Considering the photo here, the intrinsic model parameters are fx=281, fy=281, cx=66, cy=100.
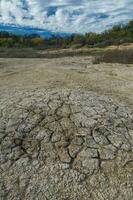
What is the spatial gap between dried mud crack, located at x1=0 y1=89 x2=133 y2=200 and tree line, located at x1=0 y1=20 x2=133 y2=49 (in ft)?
109

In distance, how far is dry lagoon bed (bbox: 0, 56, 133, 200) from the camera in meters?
3.61

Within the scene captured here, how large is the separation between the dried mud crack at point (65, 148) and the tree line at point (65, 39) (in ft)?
109

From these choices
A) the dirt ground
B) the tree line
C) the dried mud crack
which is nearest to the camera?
the dried mud crack

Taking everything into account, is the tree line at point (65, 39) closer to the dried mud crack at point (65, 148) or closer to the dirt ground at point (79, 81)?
the dirt ground at point (79, 81)

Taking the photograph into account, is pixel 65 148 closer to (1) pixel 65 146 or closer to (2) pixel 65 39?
(1) pixel 65 146

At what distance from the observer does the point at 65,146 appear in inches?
169

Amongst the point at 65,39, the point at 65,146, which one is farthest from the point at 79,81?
the point at 65,39

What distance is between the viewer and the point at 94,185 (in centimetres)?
363

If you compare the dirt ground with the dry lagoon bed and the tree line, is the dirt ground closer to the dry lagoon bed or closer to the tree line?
the dry lagoon bed

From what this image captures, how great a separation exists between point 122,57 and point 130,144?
946 cm

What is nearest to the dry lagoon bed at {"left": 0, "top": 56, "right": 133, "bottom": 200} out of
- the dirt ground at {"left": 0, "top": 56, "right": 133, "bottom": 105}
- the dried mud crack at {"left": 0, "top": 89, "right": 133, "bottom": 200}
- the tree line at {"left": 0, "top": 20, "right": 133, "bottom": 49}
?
the dried mud crack at {"left": 0, "top": 89, "right": 133, "bottom": 200}

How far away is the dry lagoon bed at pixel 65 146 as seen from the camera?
361 cm

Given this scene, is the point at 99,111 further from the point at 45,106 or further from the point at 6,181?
the point at 6,181

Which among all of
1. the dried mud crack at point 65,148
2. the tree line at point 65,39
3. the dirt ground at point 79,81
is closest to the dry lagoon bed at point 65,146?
the dried mud crack at point 65,148
